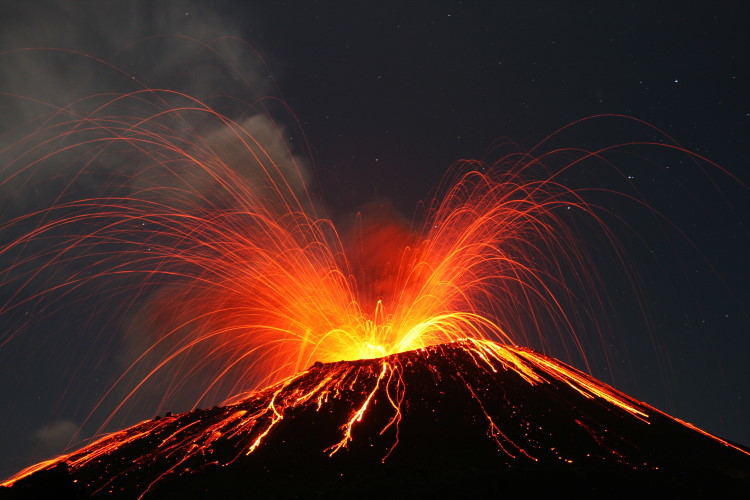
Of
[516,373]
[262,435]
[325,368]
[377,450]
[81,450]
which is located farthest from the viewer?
[325,368]

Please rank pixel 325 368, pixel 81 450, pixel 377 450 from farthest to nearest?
pixel 325 368 → pixel 81 450 → pixel 377 450

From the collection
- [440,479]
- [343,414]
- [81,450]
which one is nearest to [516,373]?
[343,414]

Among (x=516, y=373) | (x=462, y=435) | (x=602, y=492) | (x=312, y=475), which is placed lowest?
(x=602, y=492)

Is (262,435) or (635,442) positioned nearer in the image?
(635,442)

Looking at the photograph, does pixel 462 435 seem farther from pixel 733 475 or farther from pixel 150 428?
pixel 150 428

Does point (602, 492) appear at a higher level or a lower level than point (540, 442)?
lower

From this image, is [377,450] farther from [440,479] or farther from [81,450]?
[81,450]
